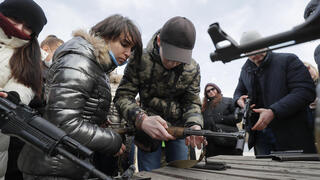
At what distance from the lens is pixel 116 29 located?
1925 millimetres

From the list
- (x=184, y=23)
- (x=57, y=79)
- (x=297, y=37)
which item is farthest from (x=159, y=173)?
(x=184, y=23)

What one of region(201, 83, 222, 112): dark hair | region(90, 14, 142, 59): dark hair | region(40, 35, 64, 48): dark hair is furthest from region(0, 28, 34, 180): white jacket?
region(201, 83, 222, 112): dark hair

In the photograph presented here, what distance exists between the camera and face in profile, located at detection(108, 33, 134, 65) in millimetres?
1930

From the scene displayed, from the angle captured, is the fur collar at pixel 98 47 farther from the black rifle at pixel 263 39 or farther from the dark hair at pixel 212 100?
the dark hair at pixel 212 100

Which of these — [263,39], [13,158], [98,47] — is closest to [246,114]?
[98,47]

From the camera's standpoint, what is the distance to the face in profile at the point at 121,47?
6.33 feet

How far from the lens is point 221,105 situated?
436 centimetres

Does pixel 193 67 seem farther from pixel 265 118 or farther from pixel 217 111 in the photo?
pixel 217 111

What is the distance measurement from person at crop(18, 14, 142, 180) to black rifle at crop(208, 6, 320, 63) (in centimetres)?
97

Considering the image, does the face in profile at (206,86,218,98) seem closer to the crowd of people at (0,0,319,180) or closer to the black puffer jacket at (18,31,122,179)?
the crowd of people at (0,0,319,180)

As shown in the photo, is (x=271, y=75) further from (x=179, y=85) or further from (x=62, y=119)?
(x=62, y=119)

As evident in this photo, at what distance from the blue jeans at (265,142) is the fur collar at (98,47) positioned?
216 cm

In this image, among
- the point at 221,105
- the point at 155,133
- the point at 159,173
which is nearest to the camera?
the point at 159,173

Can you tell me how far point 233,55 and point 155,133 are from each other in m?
1.35
